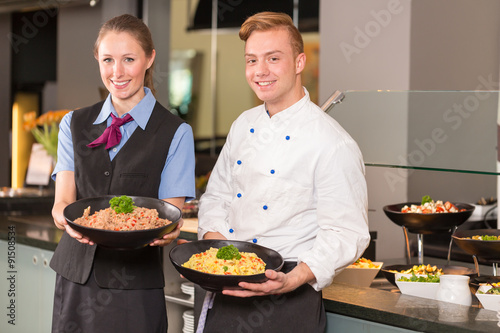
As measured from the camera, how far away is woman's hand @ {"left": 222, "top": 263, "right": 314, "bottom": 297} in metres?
1.68

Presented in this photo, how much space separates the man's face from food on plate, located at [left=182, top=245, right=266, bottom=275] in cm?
46

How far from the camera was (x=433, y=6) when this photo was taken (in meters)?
4.61

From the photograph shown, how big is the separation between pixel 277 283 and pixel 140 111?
2.46ft

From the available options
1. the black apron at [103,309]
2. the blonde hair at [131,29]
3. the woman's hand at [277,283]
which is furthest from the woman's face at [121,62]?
the woman's hand at [277,283]

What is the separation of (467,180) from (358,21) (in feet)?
4.61

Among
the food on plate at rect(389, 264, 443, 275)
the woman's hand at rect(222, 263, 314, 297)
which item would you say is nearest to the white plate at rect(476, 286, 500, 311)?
the food on plate at rect(389, 264, 443, 275)

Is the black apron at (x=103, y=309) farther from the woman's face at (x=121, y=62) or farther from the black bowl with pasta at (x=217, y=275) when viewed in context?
the woman's face at (x=121, y=62)

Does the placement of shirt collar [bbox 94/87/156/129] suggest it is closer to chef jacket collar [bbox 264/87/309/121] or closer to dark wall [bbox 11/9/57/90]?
chef jacket collar [bbox 264/87/309/121]

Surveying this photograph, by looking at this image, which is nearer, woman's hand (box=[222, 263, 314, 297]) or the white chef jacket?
woman's hand (box=[222, 263, 314, 297])

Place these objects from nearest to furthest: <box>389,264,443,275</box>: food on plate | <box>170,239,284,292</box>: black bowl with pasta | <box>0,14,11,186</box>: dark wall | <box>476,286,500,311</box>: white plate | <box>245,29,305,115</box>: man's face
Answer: <box>170,239,284,292</box>: black bowl with pasta
<box>245,29,305,115</box>: man's face
<box>476,286,500,311</box>: white plate
<box>389,264,443,275</box>: food on plate
<box>0,14,11,186</box>: dark wall

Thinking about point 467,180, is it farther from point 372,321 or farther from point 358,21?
point 372,321

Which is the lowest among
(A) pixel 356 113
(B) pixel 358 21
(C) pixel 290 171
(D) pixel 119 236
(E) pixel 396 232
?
A: (E) pixel 396 232

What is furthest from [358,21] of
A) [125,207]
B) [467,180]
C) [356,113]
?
[125,207]

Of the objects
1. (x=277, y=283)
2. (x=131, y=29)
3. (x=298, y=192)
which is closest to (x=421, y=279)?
Answer: (x=298, y=192)
